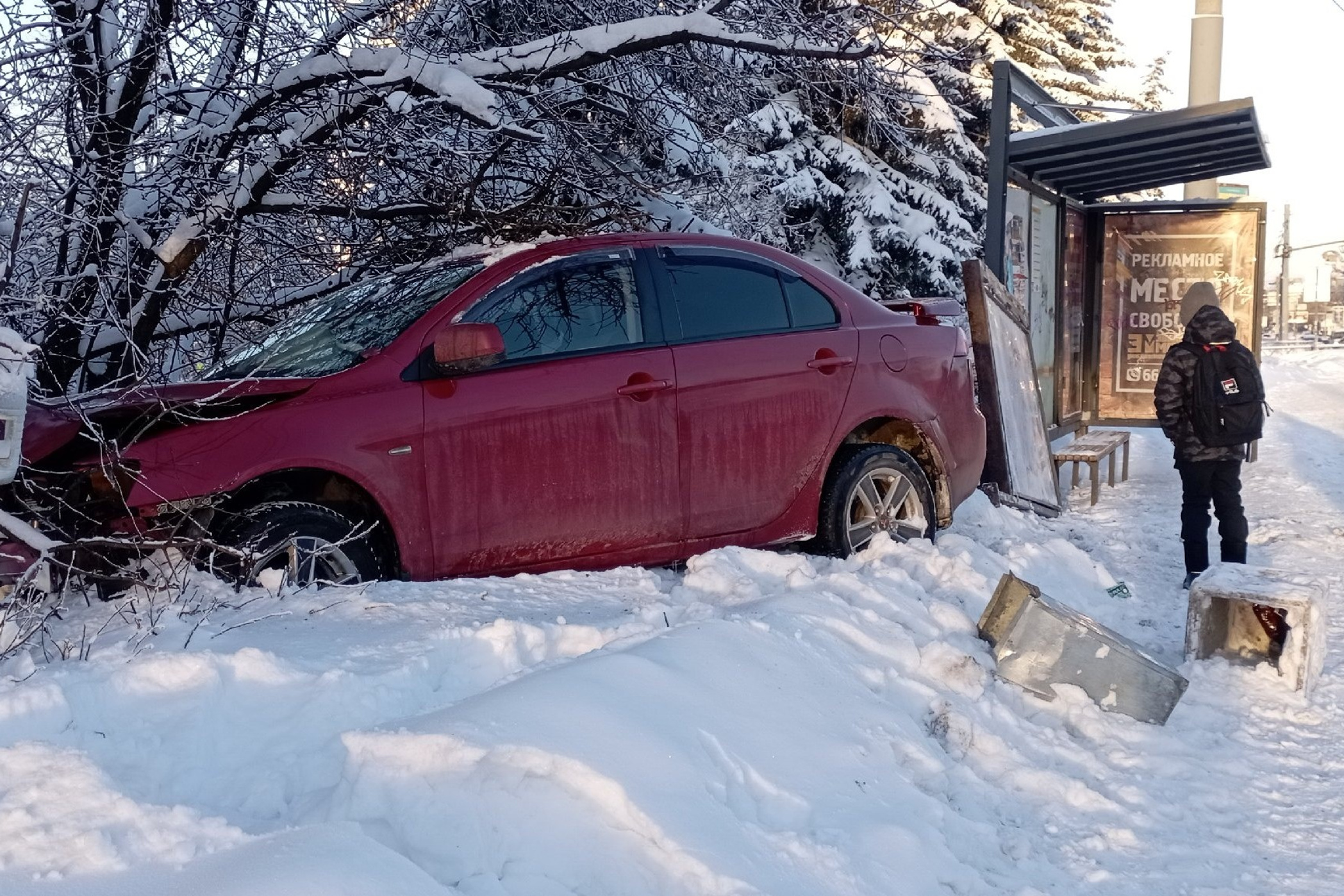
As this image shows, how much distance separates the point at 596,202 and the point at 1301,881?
537 centimetres

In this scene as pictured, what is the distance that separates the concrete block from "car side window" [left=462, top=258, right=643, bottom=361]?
6.58 feet

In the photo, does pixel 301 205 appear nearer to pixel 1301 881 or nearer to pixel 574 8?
pixel 574 8

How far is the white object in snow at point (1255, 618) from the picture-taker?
4953 millimetres

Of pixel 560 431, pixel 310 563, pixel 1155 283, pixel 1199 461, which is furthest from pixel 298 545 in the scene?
pixel 1155 283

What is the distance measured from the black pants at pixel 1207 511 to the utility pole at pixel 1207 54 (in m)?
6.43

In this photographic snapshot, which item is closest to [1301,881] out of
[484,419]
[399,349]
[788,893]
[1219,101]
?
[788,893]

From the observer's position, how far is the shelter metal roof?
30.7ft

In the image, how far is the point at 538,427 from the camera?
4.96 meters

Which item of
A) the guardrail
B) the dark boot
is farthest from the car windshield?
the guardrail

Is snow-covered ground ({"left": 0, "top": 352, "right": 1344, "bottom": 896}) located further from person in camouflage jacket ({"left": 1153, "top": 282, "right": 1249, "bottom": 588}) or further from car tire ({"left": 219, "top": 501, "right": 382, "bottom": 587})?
person in camouflage jacket ({"left": 1153, "top": 282, "right": 1249, "bottom": 588})

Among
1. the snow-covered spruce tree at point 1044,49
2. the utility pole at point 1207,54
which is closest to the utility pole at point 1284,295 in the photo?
the snow-covered spruce tree at point 1044,49

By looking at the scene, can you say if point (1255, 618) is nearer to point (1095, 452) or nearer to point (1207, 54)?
point (1095, 452)

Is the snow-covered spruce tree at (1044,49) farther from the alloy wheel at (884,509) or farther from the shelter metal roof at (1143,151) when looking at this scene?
the alloy wheel at (884,509)

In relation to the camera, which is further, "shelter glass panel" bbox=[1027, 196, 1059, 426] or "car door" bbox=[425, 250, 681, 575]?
"shelter glass panel" bbox=[1027, 196, 1059, 426]
